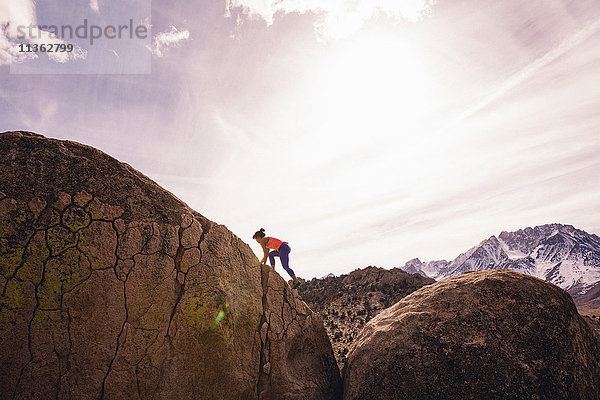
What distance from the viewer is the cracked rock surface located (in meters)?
3.36

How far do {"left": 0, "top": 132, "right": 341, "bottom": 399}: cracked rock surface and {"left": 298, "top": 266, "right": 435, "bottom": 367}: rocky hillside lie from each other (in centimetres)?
1122

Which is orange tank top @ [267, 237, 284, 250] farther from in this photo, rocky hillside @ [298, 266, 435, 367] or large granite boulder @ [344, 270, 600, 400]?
rocky hillside @ [298, 266, 435, 367]

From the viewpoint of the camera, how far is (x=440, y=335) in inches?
157

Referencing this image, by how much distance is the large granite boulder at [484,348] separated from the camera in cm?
350

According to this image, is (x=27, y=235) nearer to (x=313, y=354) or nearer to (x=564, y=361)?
(x=313, y=354)

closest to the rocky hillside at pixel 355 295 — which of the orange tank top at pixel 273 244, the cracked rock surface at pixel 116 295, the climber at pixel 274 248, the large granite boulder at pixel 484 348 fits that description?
the climber at pixel 274 248

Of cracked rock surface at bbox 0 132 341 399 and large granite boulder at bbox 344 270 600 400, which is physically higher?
cracked rock surface at bbox 0 132 341 399

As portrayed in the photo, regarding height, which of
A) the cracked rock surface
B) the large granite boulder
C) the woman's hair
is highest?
the woman's hair

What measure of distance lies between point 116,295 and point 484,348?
4336mm

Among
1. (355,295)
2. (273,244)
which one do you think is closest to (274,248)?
(273,244)

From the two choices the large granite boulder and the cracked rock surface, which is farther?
the large granite boulder

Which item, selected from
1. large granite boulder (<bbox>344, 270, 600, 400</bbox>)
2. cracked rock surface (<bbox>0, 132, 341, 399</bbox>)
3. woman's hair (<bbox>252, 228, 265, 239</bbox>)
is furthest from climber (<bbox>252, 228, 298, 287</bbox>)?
large granite boulder (<bbox>344, 270, 600, 400</bbox>)

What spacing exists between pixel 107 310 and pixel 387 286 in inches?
941

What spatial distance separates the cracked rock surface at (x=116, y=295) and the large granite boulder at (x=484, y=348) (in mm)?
1273
